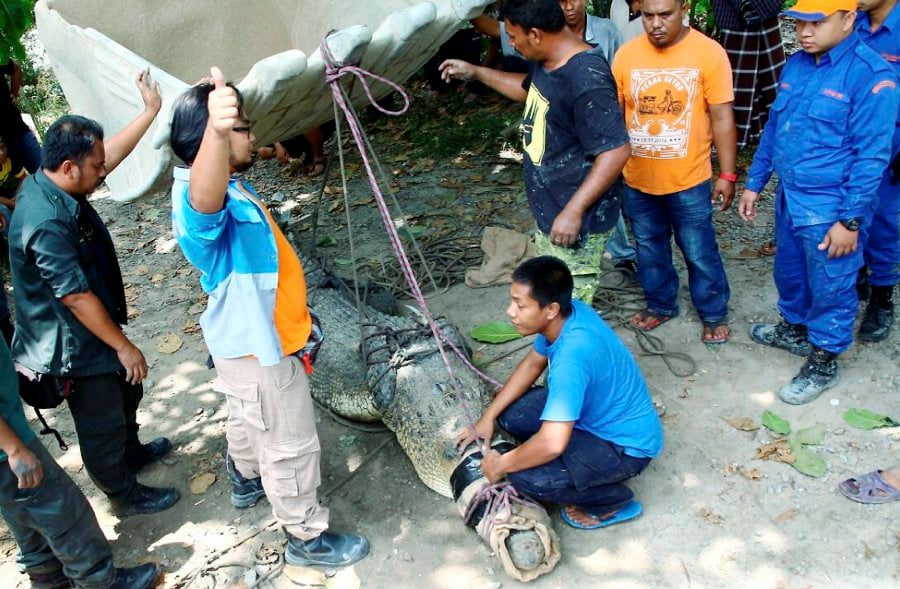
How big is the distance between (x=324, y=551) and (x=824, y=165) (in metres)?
2.69

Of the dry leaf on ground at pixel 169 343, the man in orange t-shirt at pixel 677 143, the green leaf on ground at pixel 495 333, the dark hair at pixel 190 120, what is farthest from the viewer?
the dry leaf on ground at pixel 169 343

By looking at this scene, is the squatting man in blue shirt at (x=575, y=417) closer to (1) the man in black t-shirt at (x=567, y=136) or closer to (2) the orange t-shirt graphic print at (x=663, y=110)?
(1) the man in black t-shirt at (x=567, y=136)

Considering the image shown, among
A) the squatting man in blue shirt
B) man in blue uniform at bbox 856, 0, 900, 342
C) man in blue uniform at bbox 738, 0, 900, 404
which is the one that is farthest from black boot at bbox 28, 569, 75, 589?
man in blue uniform at bbox 856, 0, 900, 342

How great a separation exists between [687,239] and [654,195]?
0.29 meters

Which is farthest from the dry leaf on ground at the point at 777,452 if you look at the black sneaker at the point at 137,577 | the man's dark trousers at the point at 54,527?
the man's dark trousers at the point at 54,527

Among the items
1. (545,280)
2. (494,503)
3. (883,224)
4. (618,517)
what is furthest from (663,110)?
(494,503)

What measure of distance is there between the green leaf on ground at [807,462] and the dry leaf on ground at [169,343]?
11.5 feet

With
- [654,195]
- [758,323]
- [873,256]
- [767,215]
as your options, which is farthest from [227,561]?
[767,215]

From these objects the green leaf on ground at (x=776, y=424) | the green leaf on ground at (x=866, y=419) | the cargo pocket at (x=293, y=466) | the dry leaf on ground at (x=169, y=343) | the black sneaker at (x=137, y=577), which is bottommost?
the green leaf on ground at (x=866, y=419)

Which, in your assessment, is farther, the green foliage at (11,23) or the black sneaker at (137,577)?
the green foliage at (11,23)

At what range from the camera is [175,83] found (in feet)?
9.84

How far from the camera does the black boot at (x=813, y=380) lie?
3.49 m

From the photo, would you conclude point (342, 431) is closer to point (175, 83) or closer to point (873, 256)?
point (175, 83)

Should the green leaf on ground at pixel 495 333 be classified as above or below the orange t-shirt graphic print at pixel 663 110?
below
